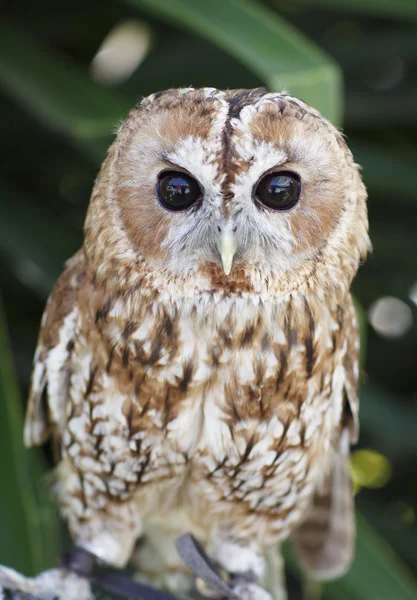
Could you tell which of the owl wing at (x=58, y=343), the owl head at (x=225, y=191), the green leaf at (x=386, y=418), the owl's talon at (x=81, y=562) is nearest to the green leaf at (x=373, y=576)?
the green leaf at (x=386, y=418)

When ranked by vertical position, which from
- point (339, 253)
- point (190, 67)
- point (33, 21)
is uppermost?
point (33, 21)

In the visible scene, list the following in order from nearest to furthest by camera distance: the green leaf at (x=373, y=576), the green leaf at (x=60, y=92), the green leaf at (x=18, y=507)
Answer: the green leaf at (x=18, y=507), the green leaf at (x=60, y=92), the green leaf at (x=373, y=576)

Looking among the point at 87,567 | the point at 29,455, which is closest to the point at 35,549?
the point at 87,567

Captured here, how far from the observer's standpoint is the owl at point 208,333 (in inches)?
41.5

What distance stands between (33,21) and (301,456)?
4.70ft

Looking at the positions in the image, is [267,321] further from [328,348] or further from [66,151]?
[66,151]

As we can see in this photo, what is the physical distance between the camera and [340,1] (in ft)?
5.75

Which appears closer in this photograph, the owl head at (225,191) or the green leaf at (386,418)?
the owl head at (225,191)

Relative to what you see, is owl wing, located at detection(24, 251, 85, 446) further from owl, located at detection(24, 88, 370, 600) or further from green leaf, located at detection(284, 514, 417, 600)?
green leaf, located at detection(284, 514, 417, 600)

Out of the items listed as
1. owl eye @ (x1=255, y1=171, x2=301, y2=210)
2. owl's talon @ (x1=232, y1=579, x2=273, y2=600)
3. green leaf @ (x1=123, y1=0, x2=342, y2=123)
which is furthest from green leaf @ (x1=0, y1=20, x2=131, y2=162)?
owl's talon @ (x1=232, y1=579, x2=273, y2=600)

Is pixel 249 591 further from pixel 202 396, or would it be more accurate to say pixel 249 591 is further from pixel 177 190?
pixel 177 190

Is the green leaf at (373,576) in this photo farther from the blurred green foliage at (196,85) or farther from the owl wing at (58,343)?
the owl wing at (58,343)

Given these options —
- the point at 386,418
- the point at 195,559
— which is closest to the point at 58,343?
the point at 195,559

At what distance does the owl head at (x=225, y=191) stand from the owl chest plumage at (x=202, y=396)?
0.08 meters
